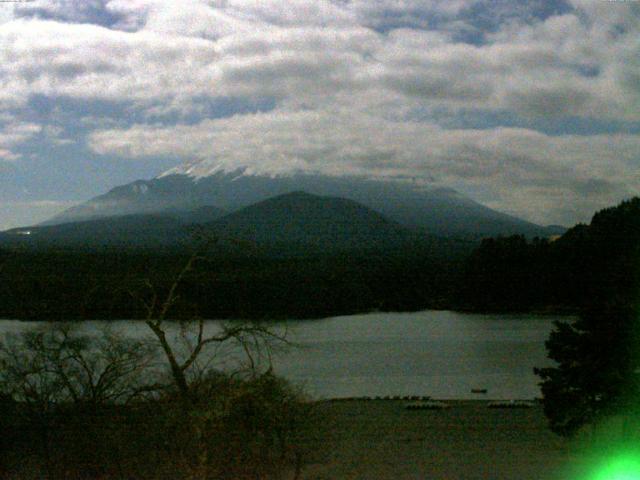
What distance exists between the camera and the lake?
17469mm

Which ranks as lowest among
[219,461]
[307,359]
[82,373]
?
[307,359]

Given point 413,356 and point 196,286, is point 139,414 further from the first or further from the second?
point 413,356

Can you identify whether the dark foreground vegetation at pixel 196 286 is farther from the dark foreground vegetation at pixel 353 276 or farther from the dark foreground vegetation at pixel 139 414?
the dark foreground vegetation at pixel 139 414

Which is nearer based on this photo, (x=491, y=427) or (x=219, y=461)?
(x=219, y=461)

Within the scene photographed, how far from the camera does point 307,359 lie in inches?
843

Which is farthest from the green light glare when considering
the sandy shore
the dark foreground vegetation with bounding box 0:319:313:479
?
the dark foreground vegetation with bounding box 0:319:313:479

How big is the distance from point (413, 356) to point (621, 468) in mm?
17348

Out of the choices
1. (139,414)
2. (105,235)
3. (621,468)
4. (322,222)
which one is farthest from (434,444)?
(322,222)

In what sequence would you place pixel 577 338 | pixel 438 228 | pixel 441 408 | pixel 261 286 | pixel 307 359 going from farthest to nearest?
pixel 438 228
pixel 307 359
pixel 261 286
pixel 441 408
pixel 577 338

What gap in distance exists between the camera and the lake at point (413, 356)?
17.5m

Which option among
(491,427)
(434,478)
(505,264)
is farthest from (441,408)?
(505,264)

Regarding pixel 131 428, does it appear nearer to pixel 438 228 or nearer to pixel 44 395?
pixel 44 395

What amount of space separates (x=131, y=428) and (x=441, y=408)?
30.4 feet

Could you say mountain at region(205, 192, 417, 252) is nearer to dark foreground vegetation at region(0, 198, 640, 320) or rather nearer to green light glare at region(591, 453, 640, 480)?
dark foreground vegetation at region(0, 198, 640, 320)
